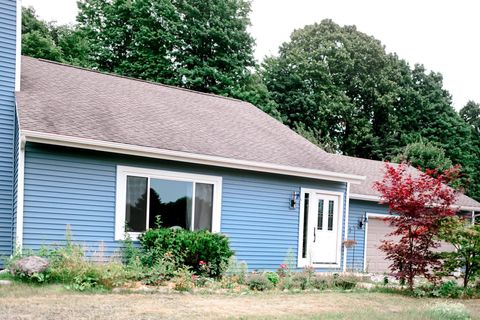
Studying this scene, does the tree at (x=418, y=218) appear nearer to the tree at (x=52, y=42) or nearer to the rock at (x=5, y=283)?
the rock at (x=5, y=283)

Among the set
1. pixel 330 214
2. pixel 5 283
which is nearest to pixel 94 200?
pixel 5 283

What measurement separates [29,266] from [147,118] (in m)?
5.22

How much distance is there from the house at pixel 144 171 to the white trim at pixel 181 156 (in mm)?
25

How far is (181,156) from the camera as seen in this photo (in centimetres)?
1158

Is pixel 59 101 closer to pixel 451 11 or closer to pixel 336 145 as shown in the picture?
pixel 451 11

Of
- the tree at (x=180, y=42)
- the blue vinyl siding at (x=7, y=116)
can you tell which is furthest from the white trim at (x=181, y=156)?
the tree at (x=180, y=42)

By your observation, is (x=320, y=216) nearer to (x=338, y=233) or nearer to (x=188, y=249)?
(x=338, y=233)

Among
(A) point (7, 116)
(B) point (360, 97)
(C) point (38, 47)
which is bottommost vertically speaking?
(A) point (7, 116)

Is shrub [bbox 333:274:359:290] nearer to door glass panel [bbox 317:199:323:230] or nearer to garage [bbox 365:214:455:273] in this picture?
door glass panel [bbox 317:199:323:230]

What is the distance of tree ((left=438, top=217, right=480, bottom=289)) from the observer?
1133 centimetres

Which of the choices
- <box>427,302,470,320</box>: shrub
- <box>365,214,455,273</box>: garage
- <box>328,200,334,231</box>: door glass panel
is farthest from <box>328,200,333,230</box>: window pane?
<box>427,302,470,320</box>: shrub

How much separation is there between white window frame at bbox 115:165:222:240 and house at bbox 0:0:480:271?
2 cm

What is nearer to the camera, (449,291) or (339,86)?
(449,291)

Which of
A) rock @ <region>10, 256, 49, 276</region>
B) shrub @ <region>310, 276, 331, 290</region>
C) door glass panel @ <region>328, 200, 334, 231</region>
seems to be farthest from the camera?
door glass panel @ <region>328, 200, 334, 231</region>
